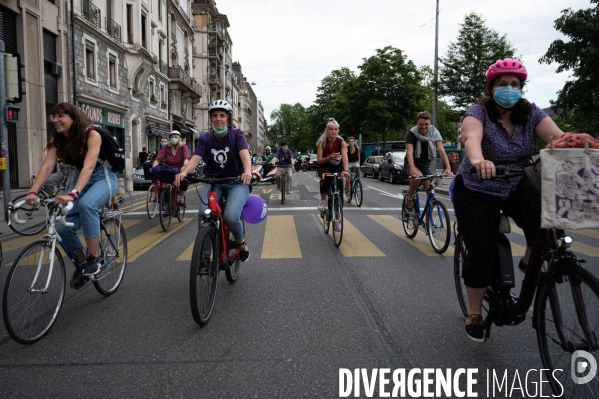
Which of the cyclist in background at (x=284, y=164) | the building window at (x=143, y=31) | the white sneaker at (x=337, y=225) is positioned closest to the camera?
the white sneaker at (x=337, y=225)

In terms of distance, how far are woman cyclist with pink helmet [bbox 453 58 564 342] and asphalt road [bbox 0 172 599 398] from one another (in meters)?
0.65

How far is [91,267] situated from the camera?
160 inches

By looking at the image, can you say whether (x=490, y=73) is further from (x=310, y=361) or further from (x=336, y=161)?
(x=336, y=161)

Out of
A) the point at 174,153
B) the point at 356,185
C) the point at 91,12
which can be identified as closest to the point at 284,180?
the point at 356,185

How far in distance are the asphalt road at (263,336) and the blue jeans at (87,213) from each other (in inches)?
24.8

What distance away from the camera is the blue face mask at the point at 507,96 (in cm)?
289

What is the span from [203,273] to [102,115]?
23.2 meters

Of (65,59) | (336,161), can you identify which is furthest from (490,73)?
(65,59)

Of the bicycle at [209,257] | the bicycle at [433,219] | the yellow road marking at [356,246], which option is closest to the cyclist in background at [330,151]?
the yellow road marking at [356,246]

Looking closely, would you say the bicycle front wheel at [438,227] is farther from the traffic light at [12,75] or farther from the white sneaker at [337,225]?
the traffic light at [12,75]

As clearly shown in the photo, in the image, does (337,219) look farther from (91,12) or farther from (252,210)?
(91,12)

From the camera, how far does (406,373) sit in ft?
9.35

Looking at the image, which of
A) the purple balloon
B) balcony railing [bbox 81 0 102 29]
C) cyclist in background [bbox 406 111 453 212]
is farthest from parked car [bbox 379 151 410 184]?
the purple balloon

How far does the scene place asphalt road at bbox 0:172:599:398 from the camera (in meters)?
2.74
